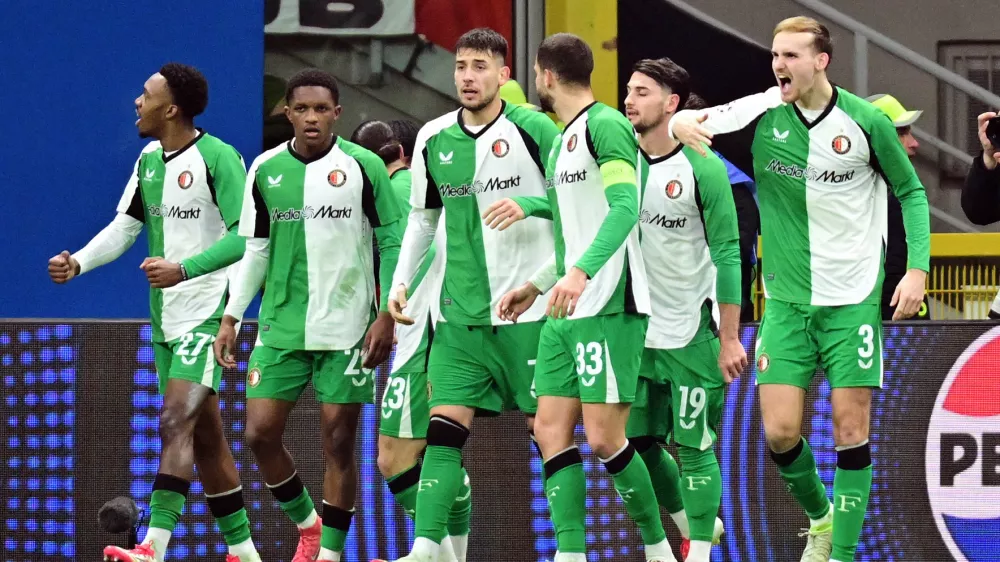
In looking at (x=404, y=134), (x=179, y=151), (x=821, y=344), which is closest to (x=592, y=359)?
(x=821, y=344)

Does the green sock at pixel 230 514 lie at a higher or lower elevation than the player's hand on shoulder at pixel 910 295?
lower

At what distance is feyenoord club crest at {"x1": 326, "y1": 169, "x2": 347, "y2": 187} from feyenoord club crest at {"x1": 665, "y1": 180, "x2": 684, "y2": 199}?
145 cm

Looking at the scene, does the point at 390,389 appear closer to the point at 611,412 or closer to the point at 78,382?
the point at 611,412

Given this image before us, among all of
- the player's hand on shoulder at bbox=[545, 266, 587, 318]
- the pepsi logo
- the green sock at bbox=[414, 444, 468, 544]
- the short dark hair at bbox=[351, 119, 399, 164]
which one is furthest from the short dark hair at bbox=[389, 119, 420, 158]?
the player's hand on shoulder at bbox=[545, 266, 587, 318]

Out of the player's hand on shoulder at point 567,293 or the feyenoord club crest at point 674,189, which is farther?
the feyenoord club crest at point 674,189

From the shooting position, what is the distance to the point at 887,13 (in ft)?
44.4

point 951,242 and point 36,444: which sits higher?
point 951,242

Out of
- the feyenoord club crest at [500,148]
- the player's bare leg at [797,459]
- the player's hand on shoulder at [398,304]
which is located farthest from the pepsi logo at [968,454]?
the player's hand on shoulder at [398,304]

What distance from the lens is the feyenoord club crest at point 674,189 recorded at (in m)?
7.55

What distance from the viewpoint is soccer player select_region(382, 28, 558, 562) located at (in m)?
7.05

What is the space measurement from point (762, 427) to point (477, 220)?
213 centimetres

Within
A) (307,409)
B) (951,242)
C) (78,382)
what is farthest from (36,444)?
(951,242)

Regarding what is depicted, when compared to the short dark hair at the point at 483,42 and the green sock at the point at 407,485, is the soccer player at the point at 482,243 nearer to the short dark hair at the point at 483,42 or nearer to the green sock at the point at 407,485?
the short dark hair at the point at 483,42

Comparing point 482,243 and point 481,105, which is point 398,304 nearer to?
point 482,243
